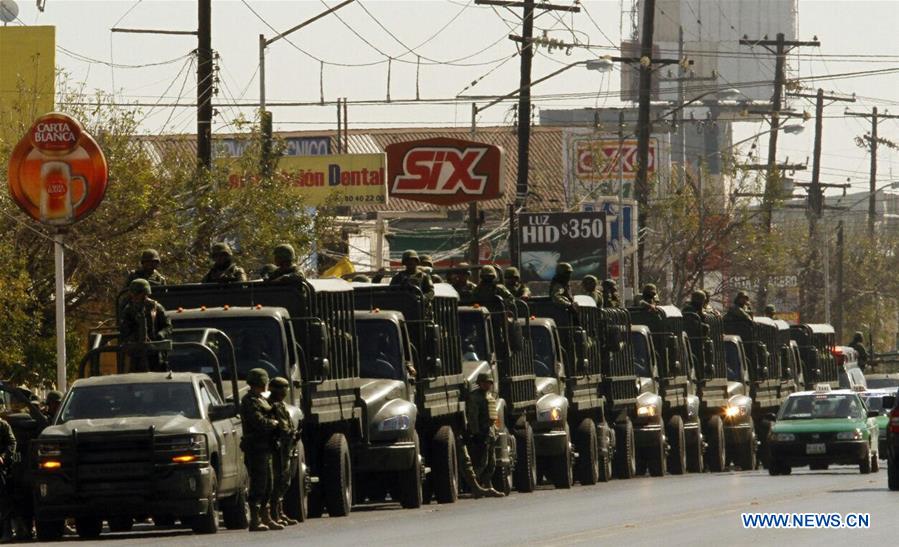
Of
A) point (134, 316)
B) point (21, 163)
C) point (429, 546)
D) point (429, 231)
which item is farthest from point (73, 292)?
point (429, 231)

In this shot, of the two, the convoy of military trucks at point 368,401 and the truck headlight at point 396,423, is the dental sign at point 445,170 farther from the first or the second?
the truck headlight at point 396,423

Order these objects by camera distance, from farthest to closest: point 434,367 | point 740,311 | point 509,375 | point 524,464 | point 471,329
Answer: point 740,311, point 524,464, point 509,375, point 471,329, point 434,367

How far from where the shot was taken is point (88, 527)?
2169cm

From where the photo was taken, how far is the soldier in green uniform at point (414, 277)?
2680 cm

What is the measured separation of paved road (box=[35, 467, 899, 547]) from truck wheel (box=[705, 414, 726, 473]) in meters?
8.25

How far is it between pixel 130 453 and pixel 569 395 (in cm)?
1244

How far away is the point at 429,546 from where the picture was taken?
18.7m

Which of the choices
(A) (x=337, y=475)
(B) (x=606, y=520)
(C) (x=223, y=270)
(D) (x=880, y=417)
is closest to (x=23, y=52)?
(D) (x=880, y=417)

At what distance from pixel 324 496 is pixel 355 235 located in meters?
39.0

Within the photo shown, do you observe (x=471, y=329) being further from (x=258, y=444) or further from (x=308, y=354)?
(x=258, y=444)

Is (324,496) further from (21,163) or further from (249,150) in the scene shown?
(249,150)

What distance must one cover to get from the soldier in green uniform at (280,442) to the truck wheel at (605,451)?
12.0 metres

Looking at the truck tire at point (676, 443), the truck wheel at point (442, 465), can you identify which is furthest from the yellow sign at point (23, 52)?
the truck wheel at point (442, 465)

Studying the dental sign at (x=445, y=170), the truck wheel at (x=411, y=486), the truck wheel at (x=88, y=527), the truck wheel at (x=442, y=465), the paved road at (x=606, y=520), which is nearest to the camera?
the paved road at (x=606, y=520)
